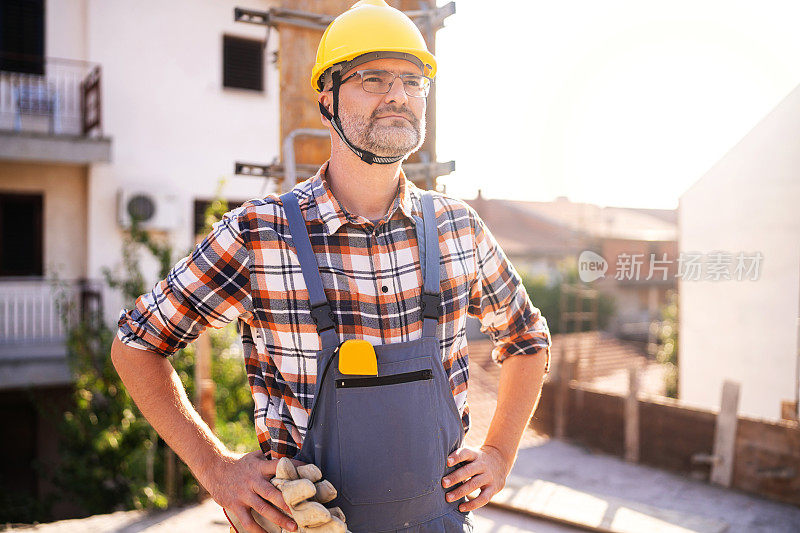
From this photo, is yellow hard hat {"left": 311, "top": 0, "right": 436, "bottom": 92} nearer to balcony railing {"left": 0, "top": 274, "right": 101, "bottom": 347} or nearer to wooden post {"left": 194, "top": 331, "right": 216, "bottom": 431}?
wooden post {"left": 194, "top": 331, "right": 216, "bottom": 431}

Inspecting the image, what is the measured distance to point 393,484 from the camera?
1.61 m

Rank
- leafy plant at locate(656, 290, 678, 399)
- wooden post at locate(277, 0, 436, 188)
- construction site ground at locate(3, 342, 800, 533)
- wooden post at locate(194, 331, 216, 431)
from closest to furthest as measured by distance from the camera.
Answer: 1. wooden post at locate(277, 0, 436, 188)
2. construction site ground at locate(3, 342, 800, 533)
3. wooden post at locate(194, 331, 216, 431)
4. leafy plant at locate(656, 290, 678, 399)

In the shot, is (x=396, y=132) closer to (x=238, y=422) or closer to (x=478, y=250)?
(x=478, y=250)

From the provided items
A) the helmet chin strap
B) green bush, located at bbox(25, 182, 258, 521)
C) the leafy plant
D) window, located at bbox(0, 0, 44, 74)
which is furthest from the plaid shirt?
window, located at bbox(0, 0, 44, 74)

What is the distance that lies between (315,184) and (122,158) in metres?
9.72

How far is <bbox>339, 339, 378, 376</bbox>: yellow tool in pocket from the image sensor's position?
5.19ft

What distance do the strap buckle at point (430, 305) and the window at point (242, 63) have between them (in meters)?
10.4

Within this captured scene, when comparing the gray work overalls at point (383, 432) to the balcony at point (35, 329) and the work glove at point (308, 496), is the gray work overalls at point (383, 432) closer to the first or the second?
the work glove at point (308, 496)

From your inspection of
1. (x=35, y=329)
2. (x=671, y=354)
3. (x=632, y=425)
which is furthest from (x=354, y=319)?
(x=671, y=354)

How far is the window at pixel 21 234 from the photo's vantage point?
10234 millimetres

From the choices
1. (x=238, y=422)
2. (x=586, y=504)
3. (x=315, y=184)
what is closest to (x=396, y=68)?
(x=315, y=184)

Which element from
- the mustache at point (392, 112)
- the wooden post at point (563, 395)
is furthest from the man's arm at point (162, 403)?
the wooden post at point (563, 395)

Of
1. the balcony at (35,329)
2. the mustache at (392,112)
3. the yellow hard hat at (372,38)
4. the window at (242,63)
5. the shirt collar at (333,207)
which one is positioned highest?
the window at (242,63)

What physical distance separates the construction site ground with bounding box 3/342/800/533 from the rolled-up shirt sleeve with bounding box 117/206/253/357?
123 cm
